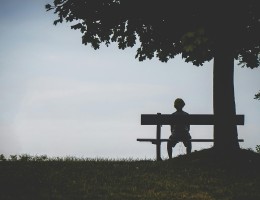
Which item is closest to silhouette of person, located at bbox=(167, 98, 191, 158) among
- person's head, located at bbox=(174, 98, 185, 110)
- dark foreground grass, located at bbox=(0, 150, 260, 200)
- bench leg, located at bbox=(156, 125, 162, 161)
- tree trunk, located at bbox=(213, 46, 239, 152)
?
person's head, located at bbox=(174, 98, 185, 110)

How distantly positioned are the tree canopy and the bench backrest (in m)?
2.26

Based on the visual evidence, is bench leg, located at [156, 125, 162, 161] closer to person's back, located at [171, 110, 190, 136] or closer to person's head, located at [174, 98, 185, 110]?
person's back, located at [171, 110, 190, 136]

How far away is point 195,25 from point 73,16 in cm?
387

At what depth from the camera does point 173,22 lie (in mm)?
10578

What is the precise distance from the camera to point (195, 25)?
32.2ft

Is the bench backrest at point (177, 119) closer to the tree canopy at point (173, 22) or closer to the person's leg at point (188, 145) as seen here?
the person's leg at point (188, 145)

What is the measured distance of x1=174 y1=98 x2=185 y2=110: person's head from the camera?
12634mm

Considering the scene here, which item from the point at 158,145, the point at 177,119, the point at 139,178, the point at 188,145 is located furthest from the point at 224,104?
the point at 139,178

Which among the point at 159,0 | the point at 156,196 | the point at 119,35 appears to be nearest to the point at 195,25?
the point at 159,0

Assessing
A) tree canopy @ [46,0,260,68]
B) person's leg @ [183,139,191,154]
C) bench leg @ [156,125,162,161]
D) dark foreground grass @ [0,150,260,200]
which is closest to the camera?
dark foreground grass @ [0,150,260,200]

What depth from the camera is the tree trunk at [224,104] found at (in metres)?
11.0

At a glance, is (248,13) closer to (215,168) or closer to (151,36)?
(151,36)

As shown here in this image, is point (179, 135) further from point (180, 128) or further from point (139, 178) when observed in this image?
point (139, 178)

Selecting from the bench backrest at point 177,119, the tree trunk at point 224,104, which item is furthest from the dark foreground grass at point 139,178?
the bench backrest at point 177,119
